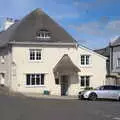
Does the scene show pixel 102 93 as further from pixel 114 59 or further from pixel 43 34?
pixel 114 59

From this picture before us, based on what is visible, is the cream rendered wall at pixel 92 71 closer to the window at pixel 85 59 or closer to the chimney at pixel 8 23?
the window at pixel 85 59

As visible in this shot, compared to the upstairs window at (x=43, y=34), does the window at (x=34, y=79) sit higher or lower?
lower

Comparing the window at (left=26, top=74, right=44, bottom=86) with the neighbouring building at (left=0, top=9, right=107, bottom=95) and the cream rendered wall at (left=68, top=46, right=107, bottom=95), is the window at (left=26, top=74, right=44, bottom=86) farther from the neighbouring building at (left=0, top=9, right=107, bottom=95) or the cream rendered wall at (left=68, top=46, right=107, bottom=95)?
the cream rendered wall at (left=68, top=46, right=107, bottom=95)

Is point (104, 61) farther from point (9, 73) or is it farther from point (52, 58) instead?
point (9, 73)

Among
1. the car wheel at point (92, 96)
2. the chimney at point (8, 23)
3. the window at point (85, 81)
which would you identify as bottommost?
the car wheel at point (92, 96)

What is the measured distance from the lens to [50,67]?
5462cm

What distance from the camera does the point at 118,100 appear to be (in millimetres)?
43125

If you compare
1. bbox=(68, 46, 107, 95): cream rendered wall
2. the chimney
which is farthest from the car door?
the chimney

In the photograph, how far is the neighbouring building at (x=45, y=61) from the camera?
2100 inches

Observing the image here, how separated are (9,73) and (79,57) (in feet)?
30.2

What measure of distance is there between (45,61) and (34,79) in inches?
103

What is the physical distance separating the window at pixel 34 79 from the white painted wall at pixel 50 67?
0.54m

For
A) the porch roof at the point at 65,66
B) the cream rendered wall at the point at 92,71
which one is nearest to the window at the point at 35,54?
the porch roof at the point at 65,66

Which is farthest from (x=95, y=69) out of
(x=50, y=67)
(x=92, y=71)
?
(x=50, y=67)
